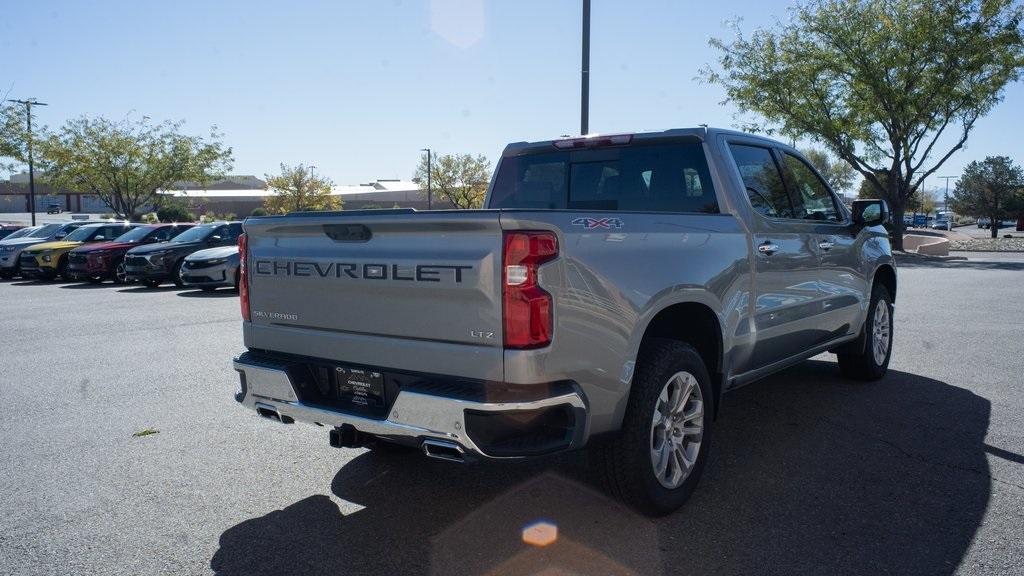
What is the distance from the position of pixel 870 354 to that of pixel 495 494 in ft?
13.0

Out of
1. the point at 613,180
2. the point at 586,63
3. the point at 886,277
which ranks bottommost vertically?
the point at 886,277

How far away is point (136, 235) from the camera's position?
2034 centimetres

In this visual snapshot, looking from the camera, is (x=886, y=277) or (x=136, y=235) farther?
(x=136, y=235)

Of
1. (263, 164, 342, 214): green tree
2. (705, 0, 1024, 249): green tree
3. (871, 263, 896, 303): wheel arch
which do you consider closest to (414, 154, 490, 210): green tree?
(263, 164, 342, 214): green tree

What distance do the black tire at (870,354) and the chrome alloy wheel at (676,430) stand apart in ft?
10.0

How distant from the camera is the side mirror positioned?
19.4ft

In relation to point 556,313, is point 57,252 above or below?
below

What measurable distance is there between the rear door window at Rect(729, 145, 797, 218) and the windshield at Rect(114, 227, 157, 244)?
18.6m

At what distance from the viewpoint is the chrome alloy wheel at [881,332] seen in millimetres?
6691

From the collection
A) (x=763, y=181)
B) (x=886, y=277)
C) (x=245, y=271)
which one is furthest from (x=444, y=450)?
(x=886, y=277)

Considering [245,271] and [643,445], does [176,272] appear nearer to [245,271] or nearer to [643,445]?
[245,271]

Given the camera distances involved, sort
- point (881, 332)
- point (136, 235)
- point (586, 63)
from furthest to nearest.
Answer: point (136, 235)
point (586, 63)
point (881, 332)

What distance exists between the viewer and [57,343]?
9383mm

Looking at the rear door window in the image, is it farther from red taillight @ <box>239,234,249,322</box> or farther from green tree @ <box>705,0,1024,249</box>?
green tree @ <box>705,0,1024,249</box>
